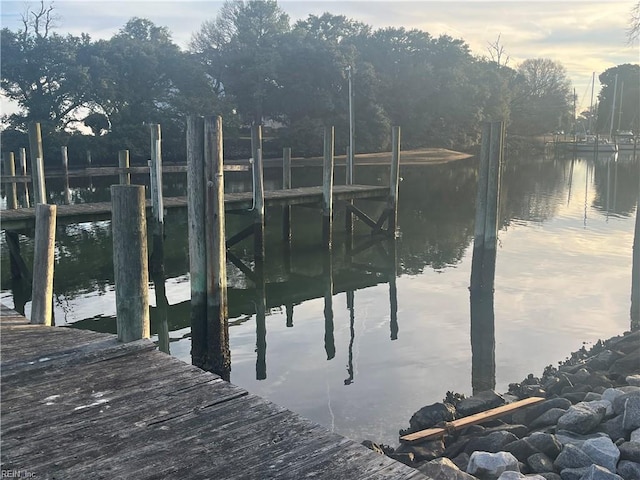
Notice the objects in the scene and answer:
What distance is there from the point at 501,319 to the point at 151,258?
7131mm

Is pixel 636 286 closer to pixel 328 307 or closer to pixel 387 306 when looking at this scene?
pixel 387 306

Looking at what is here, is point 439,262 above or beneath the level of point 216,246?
beneath

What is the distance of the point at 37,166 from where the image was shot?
12008mm

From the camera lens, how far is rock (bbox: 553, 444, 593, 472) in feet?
15.4

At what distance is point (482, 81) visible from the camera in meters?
58.9

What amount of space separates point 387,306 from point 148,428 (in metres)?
8.11

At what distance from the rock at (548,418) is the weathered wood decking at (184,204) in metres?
8.67

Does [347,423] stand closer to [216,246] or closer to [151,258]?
[216,246]

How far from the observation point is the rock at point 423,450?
532cm

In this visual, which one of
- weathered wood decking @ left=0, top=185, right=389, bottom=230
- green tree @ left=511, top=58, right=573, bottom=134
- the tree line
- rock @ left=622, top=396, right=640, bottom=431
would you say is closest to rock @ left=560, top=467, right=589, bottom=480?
rock @ left=622, top=396, right=640, bottom=431

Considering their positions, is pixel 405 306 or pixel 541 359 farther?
pixel 405 306

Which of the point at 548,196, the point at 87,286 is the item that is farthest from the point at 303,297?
the point at 548,196

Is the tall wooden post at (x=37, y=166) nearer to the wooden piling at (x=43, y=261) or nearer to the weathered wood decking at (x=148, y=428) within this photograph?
the wooden piling at (x=43, y=261)

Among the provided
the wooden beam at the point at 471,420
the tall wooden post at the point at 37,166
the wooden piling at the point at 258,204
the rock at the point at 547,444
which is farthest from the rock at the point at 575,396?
the tall wooden post at the point at 37,166
